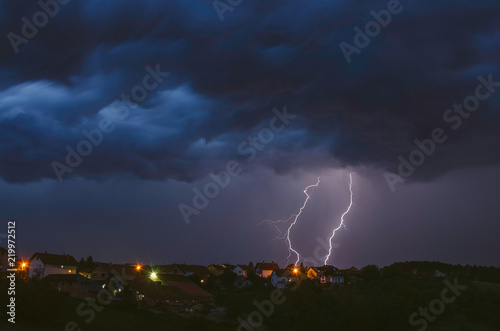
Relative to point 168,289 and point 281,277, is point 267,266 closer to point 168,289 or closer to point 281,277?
point 281,277

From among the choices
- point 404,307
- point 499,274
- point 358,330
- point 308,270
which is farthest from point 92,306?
point 499,274

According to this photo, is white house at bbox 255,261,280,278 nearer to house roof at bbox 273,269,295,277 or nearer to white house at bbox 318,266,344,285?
house roof at bbox 273,269,295,277

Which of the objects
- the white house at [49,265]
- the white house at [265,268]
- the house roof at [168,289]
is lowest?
the house roof at [168,289]

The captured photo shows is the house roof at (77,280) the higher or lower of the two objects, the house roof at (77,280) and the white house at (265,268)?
the lower

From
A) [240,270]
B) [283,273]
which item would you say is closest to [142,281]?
[283,273]

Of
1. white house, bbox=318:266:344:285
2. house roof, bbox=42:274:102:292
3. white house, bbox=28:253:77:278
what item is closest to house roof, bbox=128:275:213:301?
house roof, bbox=42:274:102:292

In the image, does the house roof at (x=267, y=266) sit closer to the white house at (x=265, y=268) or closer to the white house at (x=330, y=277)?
the white house at (x=265, y=268)

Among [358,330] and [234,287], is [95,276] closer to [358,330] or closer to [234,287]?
[234,287]

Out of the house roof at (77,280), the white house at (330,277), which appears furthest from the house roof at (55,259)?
the white house at (330,277)
